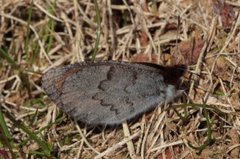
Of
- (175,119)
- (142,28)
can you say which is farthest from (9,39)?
(175,119)

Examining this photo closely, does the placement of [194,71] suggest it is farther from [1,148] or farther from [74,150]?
[1,148]

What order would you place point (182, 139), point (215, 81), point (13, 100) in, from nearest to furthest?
point (182, 139)
point (215, 81)
point (13, 100)

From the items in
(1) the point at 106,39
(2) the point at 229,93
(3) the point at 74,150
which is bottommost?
(3) the point at 74,150

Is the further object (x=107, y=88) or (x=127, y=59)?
(x=127, y=59)
